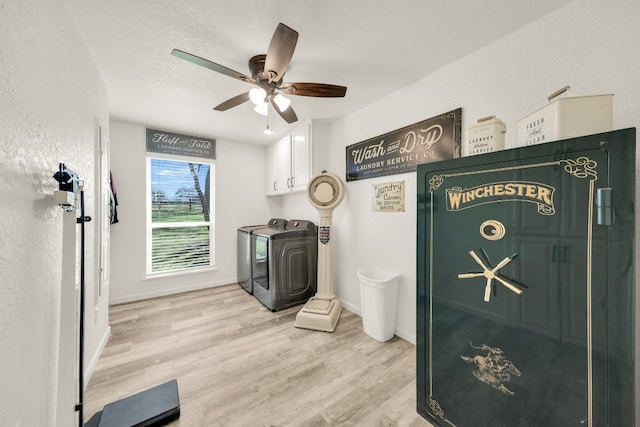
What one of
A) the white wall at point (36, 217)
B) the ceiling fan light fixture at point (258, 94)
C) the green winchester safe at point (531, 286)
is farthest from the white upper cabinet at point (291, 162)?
the white wall at point (36, 217)

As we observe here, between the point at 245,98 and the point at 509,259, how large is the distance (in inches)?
83.0

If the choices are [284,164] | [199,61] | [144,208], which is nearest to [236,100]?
[199,61]

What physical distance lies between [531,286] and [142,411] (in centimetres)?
225

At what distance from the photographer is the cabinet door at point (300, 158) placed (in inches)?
123

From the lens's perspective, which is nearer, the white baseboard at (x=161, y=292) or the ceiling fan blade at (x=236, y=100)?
the ceiling fan blade at (x=236, y=100)

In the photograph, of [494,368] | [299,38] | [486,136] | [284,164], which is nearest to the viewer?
[494,368]

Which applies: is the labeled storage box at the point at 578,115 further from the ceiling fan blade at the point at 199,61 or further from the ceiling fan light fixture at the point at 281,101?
the ceiling fan blade at the point at 199,61

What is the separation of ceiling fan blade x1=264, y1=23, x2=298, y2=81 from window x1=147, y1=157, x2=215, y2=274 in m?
2.68

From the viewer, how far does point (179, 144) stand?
3488mm

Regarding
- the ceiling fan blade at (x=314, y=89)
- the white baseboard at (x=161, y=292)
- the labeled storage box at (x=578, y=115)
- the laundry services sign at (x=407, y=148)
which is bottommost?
the white baseboard at (x=161, y=292)

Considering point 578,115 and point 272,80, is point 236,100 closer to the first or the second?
point 272,80

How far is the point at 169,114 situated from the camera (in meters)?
2.84

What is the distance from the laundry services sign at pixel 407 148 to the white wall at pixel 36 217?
240 cm

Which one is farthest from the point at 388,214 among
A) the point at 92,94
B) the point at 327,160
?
the point at 92,94
